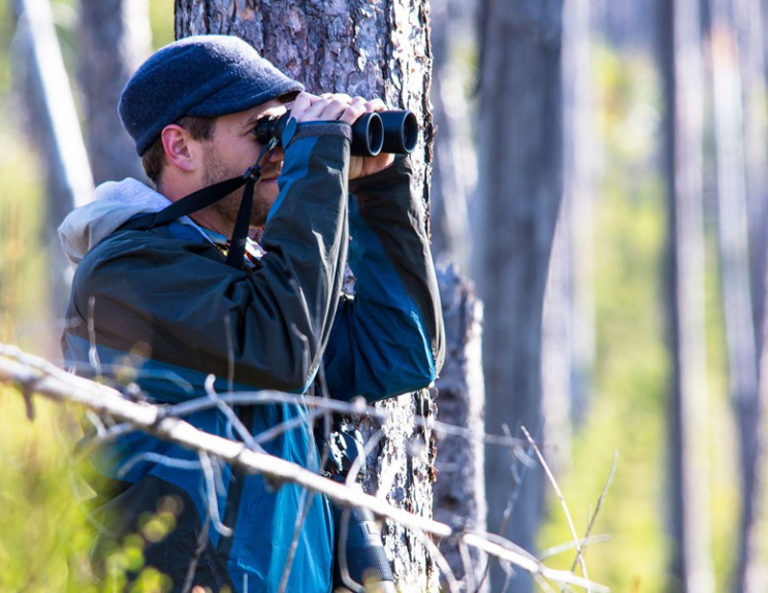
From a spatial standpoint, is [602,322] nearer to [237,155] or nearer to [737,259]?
[737,259]

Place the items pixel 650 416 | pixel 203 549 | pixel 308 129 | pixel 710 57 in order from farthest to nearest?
pixel 710 57 < pixel 650 416 < pixel 308 129 < pixel 203 549

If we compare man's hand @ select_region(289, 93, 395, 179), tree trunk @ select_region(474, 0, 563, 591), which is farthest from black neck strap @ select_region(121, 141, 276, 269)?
tree trunk @ select_region(474, 0, 563, 591)

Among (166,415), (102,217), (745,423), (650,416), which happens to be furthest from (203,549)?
(650,416)

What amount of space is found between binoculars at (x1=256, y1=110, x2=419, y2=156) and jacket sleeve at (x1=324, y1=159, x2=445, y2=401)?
8 centimetres

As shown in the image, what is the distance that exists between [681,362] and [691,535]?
265cm

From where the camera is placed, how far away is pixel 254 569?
2387 millimetres

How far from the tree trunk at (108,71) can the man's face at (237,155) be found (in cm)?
722

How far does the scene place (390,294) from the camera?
2.81m

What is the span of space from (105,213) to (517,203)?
245 inches

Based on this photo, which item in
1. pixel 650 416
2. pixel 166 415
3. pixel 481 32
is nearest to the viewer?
pixel 166 415

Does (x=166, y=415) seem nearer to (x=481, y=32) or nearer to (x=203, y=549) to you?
(x=203, y=549)

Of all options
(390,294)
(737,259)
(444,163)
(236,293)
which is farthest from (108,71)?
(737,259)

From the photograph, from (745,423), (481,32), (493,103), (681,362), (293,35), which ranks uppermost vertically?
(293,35)

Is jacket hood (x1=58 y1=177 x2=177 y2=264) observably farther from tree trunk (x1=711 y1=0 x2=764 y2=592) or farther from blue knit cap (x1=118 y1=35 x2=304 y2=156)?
tree trunk (x1=711 y1=0 x2=764 y2=592)
